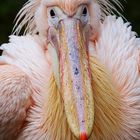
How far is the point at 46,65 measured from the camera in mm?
6469

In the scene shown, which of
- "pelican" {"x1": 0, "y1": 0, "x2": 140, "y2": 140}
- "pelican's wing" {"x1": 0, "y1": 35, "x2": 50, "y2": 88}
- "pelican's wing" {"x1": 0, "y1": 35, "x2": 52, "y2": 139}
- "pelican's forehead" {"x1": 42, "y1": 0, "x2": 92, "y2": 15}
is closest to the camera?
"pelican" {"x1": 0, "y1": 0, "x2": 140, "y2": 140}

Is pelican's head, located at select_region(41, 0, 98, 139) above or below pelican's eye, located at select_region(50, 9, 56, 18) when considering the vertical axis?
below

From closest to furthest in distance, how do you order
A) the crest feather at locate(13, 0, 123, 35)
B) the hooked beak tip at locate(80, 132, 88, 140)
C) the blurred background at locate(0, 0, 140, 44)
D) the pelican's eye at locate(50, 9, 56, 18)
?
the hooked beak tip at locate(80, 132, 88, 140), the pelican's eye at locate(50, 9, 56, 18), the crest feather at locate(13, 0, 123, 35), the blurred background at locate(0, 0, 140, 44)

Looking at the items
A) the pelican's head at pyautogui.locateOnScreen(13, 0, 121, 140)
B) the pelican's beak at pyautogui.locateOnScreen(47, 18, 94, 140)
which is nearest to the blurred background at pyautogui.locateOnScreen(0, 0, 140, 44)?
the pelican's head at pyautogui.locateOnScreen(13, 0, 121, 140)

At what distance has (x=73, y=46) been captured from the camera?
19.1 feet

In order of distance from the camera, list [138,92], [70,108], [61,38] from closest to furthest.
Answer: [70,108], [61,38], [138,92]

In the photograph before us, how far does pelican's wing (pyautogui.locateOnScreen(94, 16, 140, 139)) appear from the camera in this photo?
6.28m

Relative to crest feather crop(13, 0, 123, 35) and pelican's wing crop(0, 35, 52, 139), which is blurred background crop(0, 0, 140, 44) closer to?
crest feather crop(13, 0, 123, 35)

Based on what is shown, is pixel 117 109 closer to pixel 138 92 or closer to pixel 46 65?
pixel 138 92

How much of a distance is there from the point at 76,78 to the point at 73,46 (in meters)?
0.31

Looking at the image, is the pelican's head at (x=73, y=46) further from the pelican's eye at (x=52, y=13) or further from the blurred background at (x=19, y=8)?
the blurred background at (x=19, y=8)

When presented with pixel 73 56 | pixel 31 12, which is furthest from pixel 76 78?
pixel 31 12

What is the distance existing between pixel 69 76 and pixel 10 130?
872 millimetres

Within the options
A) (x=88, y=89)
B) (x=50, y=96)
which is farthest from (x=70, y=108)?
(x=50, y=96)
